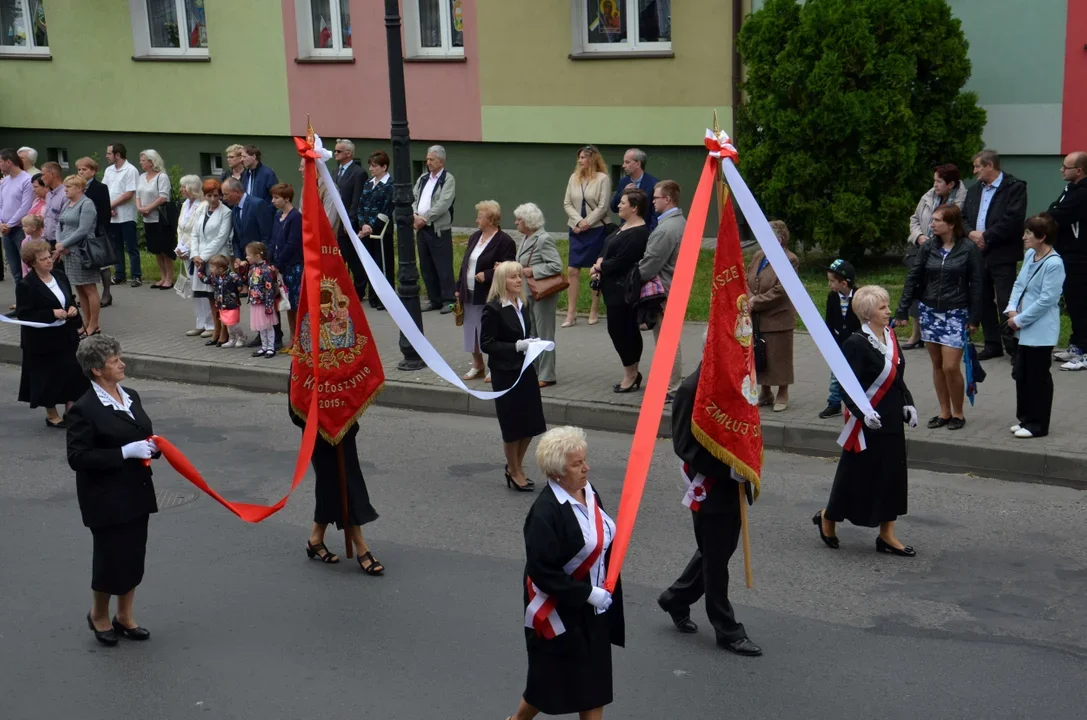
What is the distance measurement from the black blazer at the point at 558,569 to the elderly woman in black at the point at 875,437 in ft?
9.52

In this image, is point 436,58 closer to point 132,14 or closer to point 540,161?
point 540,161

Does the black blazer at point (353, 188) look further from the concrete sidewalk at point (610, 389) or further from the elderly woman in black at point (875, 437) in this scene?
the elderly woman in black at point (875, 437)

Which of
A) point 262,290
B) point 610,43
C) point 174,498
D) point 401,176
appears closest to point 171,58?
point 610,43

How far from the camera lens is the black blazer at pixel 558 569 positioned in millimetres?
5199

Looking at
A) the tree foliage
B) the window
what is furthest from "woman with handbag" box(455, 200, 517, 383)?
the window

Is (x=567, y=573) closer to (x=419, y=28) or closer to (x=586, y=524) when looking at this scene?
(x=586, y=524)

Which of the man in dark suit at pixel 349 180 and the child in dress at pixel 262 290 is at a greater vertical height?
the man in dark suit at pixel 349 180

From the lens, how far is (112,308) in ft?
54.4

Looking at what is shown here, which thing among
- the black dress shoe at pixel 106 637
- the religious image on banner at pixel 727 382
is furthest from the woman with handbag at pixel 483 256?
→ the black dress shoe at pixel 106 637

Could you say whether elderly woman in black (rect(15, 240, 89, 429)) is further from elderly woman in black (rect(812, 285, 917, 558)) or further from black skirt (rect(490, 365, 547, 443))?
elderly woman in black (rect(812, 285, 917, 558))

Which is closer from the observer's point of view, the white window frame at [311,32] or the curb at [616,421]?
the curb at [616,421]

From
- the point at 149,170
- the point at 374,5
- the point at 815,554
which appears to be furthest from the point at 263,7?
the point at 815,554

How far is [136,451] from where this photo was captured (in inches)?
262

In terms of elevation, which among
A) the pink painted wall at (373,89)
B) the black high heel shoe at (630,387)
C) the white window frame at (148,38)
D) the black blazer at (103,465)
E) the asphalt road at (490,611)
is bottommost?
the asphalt road at (490,611)
